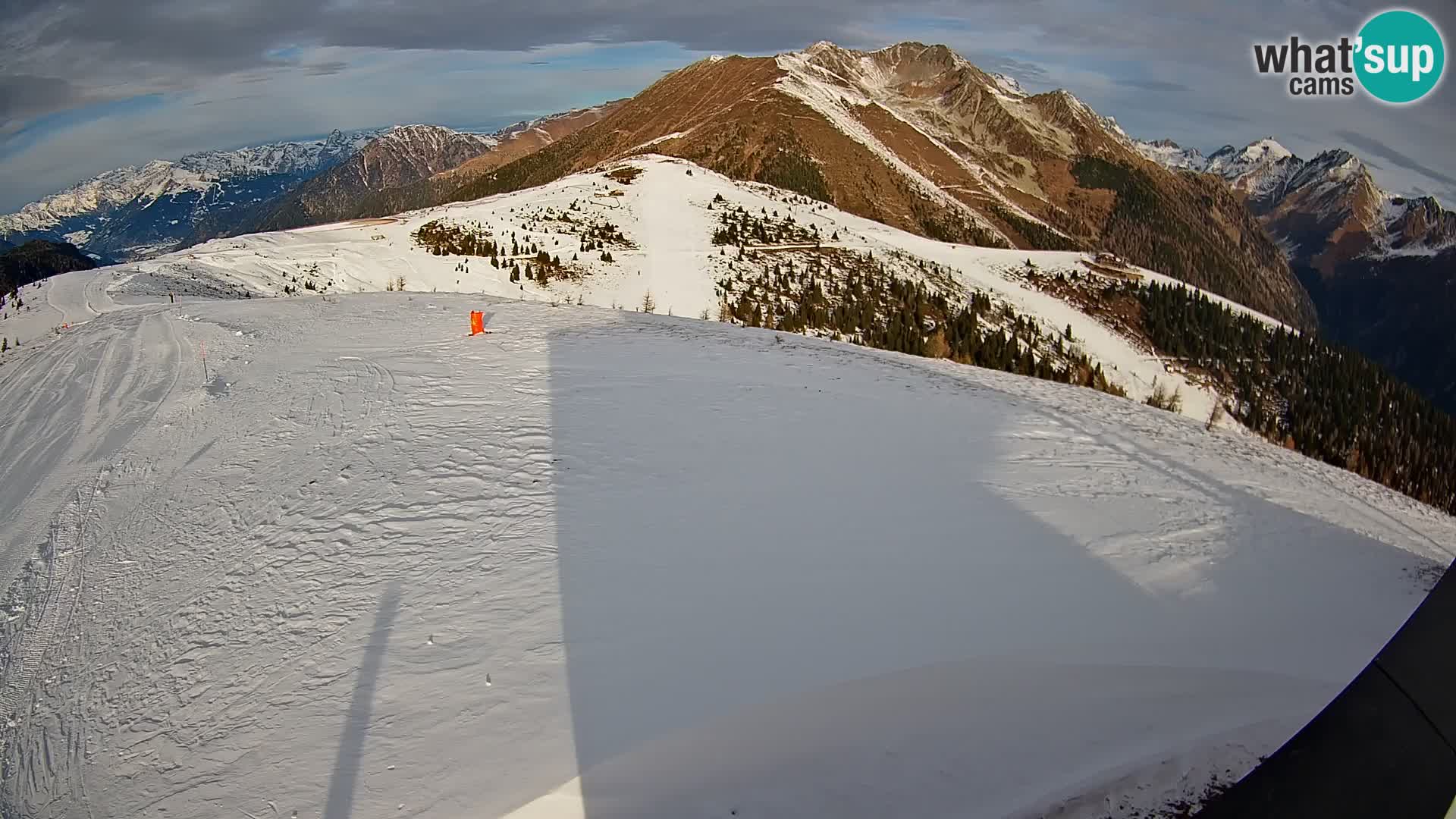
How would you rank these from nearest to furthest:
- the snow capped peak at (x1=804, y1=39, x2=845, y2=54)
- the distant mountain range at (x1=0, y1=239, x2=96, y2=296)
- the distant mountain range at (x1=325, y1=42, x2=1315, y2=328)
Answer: the distant mountain range at (x1=0, y1=239, x2=96, y2=296) → the distant mountain range at (x1=325, y1=42, x2=1315, y2=328) → the snow capped peak at (x1=804, y1=39, x2=845, y2=54)

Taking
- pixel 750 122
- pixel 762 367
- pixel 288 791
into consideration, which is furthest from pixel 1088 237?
pixel 288 791

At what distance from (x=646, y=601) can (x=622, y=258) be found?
2932 cm

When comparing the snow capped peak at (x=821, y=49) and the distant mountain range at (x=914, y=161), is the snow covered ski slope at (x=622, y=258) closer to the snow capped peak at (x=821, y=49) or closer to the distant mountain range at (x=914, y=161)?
the distant mountain range at (x=914, y=161)

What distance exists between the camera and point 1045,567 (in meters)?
6.41

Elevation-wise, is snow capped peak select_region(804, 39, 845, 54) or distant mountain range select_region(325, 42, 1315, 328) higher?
snow capped peak select_region(804, 39, 845, 54)

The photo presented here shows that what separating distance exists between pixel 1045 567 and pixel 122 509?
10.0 m

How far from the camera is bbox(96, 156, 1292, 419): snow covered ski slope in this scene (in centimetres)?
2645

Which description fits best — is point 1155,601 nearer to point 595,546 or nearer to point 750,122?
point 595,546

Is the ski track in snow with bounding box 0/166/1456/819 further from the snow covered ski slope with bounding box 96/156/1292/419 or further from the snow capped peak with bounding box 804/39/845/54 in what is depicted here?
the snow capped peak with bounding box 804/39/845/54

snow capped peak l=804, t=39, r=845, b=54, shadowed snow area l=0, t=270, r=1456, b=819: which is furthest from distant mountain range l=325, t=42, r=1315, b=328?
shadowed snow area l=0, t=270, r=1456, b=819

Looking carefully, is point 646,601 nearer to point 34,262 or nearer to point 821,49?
point 34,262

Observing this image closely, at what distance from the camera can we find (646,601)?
5.56m

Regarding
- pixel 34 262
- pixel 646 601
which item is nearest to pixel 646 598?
pixel 646 601

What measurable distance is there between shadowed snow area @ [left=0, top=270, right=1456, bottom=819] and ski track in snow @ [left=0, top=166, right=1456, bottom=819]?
3 centimetres
